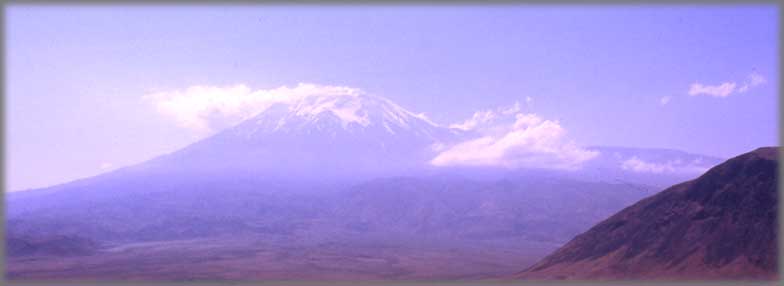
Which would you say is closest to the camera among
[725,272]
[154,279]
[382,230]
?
[725,272]

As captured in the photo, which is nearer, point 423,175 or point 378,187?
point 378,187

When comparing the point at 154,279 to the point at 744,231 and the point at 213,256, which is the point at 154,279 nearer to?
the point at 213,256

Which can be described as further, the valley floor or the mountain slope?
the valley floor

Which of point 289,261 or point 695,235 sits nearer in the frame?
point 695,235

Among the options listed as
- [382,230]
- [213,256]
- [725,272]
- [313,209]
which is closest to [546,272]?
[725,272]

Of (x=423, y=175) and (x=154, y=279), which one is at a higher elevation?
(x=423, y=175)

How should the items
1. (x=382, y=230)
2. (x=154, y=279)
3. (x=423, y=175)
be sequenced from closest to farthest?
(x=154, y=279), (x=382, y=230), (x=423, y=175)

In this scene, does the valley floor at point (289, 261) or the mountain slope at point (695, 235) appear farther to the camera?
→ the valley floor at point (289, 261)

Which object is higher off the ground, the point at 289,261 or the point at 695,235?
the point at 289,261
